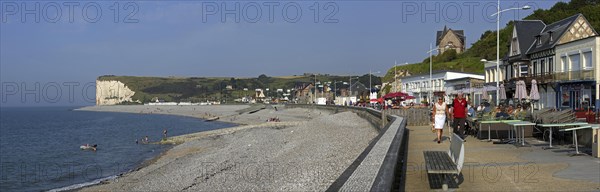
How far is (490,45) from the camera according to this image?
84.8m

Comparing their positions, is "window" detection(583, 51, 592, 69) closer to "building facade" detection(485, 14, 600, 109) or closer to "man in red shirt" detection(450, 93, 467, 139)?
"building facade" detection(485, 14, 600, 109)

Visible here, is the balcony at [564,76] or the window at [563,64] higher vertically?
the window at [563,64]

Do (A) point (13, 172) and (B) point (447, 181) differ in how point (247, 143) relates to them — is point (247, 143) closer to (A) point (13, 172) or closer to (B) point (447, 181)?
(A) point (13, 172)

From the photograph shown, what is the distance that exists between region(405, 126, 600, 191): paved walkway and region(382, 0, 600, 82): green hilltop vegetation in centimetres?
4745

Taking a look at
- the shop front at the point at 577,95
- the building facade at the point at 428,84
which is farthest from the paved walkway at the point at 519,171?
the building facade at the point at 428,84

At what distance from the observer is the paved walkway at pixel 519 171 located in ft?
29.4

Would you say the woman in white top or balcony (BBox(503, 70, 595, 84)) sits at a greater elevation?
balcony (BBox(503, 70, 595, 84))

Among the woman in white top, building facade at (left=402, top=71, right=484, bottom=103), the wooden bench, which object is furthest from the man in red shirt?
building facade at (left=402, top=71, right=484, bottom=103)

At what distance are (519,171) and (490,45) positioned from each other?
78.5 meters

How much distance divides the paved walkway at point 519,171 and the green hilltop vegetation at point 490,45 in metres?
47.5

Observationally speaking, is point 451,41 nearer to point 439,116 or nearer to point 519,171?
point 439,116

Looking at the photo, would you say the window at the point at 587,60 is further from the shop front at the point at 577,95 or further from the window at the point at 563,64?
the window at the point at 563,64

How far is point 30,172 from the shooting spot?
1318 inches

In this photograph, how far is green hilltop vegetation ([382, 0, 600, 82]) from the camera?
6575 centimetres
